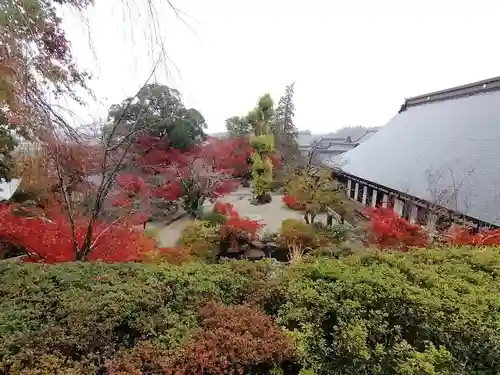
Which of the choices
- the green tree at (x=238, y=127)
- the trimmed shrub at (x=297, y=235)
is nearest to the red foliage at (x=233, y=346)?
the trimmed shrub at (x=297, y=235)

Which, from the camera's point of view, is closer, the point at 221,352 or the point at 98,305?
→ the point at 221,352

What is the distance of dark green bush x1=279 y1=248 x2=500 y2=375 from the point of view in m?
2.42

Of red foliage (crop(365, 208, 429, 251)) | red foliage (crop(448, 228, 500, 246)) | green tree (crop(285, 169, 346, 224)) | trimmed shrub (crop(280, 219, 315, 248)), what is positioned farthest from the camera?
green tree (crop(285, 169, 346, 224))

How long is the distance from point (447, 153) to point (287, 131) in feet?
58.4

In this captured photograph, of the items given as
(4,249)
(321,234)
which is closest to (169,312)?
(4,249)

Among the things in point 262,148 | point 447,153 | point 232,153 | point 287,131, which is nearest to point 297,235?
point 447,153

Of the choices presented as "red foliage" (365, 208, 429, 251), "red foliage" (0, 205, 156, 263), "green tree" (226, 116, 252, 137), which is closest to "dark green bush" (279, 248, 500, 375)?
"red foliage" (0, 205, 156, 263)

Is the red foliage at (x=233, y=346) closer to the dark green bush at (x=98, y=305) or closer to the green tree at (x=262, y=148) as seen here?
the dark green bush at (x=98, y=305)

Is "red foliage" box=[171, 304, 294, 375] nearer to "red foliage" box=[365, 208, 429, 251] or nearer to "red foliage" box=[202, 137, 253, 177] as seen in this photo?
"red foliage" box=[365, 208, 429, 251]

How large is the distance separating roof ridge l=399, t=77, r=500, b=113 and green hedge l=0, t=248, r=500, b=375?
13.6m

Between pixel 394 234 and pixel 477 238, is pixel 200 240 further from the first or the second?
pixel 477 238

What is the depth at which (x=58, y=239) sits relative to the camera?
5.25 m

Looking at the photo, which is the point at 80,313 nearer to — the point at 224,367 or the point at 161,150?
the point at 224,367

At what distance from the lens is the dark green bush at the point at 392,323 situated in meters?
2.42
